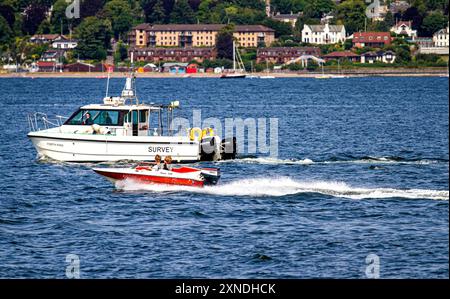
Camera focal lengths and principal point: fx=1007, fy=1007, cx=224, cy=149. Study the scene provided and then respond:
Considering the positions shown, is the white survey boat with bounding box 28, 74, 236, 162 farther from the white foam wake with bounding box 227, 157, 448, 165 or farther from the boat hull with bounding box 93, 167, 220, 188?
the boat hull with bounding box 93, 167, 220, 188

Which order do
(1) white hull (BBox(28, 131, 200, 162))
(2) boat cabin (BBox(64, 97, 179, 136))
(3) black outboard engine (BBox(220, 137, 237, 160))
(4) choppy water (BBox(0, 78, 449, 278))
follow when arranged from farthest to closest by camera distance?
(2) boat cabin (BBox(64, 97, 179, 136)) < (3) black outboard engine (BBox(220, 137, 237, 160)) < (1) white hull (BBox(28, 131, 200, 162)) < (4) choppy water (BBox(0, 78, 449, 278))

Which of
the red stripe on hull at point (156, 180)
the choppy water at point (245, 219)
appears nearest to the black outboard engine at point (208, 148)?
the choppy water at point (245, 219)

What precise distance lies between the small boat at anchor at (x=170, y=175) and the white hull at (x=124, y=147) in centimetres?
829

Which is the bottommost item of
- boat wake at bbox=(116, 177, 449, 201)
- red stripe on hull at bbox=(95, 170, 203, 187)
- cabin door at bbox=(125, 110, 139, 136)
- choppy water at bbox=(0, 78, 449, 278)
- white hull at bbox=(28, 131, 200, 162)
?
choppy water at bbox=(0, 78, 449, 278)

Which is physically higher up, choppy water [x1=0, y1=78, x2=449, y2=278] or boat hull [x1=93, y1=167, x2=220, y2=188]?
boat hull [x1=93, y1=167, x2=220, y2=188]

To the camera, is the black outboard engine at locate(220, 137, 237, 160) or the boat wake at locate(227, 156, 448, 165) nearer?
the black outboard engine at locate(220, 137, 237, 160)

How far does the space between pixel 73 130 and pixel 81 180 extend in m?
5.83

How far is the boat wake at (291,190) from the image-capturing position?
42.3 m

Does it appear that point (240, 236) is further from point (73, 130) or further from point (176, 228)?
point (73, 130)

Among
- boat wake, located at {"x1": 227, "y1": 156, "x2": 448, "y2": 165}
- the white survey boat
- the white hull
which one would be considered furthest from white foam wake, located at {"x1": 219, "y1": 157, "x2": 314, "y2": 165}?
the white hull

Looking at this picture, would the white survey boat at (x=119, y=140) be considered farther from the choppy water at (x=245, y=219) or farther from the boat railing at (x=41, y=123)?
the boat railing at (x=41, y=123)

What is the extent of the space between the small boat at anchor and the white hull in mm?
8286

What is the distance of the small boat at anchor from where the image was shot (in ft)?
141
